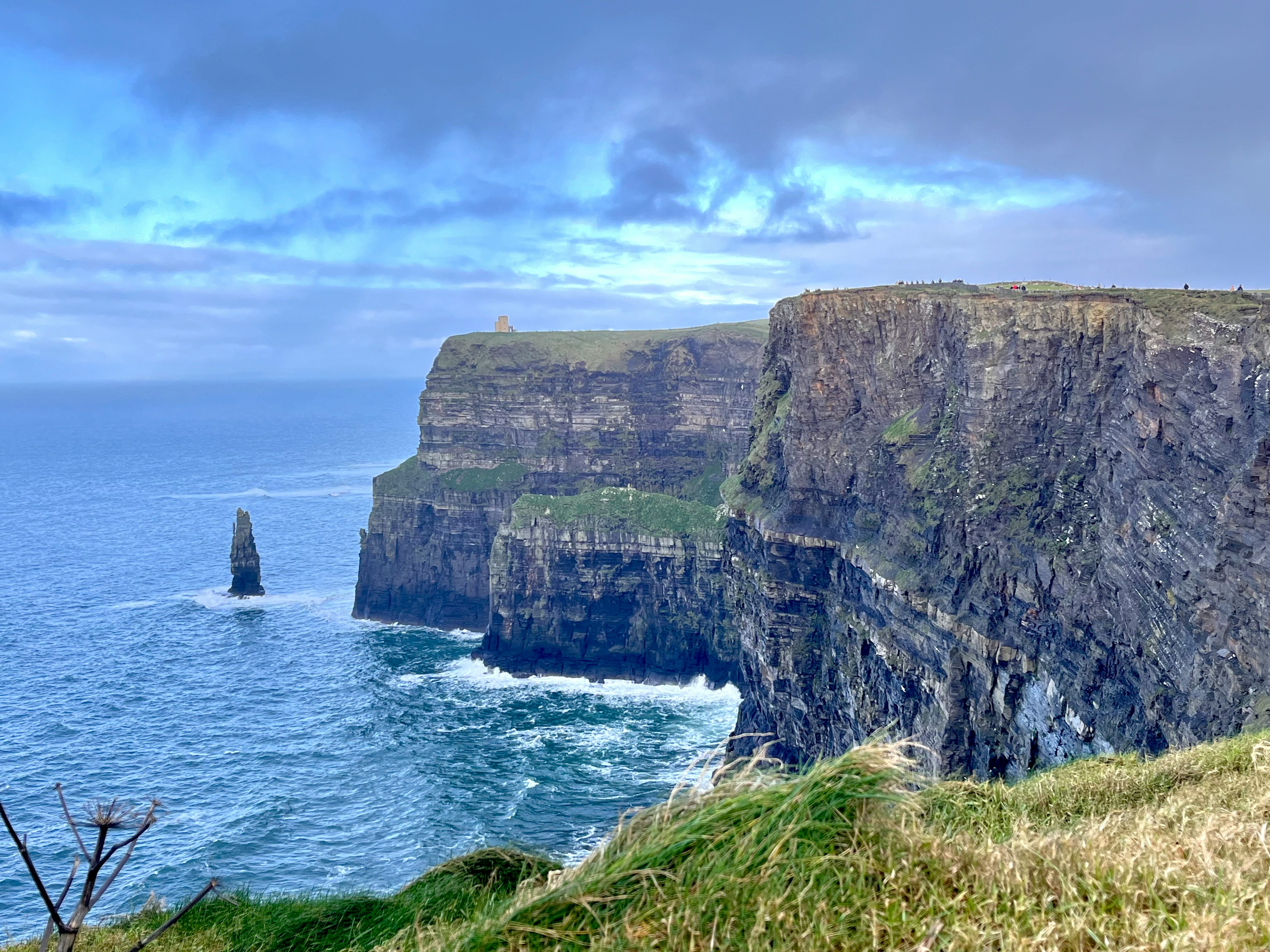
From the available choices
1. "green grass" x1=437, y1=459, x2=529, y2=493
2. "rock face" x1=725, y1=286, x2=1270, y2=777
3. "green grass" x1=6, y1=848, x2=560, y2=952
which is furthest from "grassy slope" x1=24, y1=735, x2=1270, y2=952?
"green grass" x1=437, y1=459, x2=529, y2=493

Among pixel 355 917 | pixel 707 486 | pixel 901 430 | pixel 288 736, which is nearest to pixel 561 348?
pixel 707 486

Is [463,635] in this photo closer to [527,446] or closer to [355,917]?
[527,446]

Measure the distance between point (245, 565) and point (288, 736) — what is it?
4000cm

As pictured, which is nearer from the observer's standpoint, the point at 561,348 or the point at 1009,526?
the point at 1009,526

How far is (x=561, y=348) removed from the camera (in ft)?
332

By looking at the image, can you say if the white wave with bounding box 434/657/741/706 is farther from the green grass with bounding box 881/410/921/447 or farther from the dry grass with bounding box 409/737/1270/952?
the dry grass with bounding box 409/737/1270/952

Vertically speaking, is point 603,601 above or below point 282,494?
below

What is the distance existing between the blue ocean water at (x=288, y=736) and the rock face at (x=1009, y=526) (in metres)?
13.7

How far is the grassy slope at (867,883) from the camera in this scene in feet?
21.7

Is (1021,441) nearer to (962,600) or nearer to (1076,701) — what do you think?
(962,600)

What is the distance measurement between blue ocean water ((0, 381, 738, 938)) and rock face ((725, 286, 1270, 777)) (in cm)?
1375

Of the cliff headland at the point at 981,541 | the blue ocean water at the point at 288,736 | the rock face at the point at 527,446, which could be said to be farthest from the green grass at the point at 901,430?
the rock face at the point at 527,446

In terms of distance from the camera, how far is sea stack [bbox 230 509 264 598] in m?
95.9

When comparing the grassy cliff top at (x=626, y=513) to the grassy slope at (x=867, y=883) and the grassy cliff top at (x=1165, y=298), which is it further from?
the grassy slope at (x=867, y=883)
